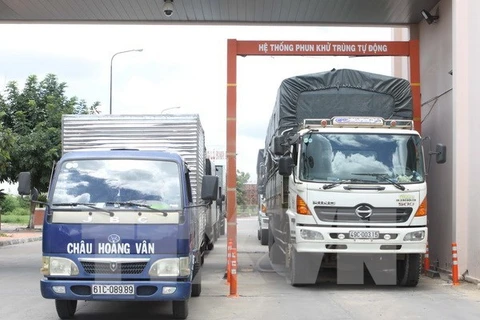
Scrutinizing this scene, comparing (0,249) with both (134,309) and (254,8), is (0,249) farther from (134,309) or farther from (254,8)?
(134,309)

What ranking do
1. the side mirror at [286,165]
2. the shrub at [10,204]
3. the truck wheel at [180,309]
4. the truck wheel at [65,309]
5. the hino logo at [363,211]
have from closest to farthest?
the truck wheel at [180,309] → the truck wheel at [65,309] → the hino logo at [363,211] → the side mirror at [286,165] → the shrub at [10,204]

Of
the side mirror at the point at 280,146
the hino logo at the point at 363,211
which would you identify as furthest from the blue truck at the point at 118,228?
the side mirror at the point at 280,146

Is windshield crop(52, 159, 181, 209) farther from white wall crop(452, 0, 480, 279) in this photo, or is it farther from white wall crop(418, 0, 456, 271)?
white wall crop(418, 0, 456, 271)

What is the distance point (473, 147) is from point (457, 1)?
307 cm

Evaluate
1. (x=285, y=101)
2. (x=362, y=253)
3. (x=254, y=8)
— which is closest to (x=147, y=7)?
(x=254, y=8)

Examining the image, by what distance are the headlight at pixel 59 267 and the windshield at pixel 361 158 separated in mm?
5095

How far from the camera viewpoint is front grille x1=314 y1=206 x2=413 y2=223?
37.1 ft

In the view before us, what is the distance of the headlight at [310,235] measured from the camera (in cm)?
1134

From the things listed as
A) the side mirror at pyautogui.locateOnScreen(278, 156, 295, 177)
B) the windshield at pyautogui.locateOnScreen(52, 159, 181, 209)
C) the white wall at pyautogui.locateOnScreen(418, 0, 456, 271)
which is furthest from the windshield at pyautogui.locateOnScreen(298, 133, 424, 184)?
the windshield at pyautogui.locateOnScreen(52, 159, 181, 209)

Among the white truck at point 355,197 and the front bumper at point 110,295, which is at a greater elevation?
the white truck at point 355,197

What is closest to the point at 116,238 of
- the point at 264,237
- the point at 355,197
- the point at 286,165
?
the point at 286,165

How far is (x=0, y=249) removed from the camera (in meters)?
23.0

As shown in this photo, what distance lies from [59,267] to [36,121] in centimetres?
2688

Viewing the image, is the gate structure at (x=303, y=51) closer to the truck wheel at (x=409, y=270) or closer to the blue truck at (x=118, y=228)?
the truck wheel at (x=409, y=270)
